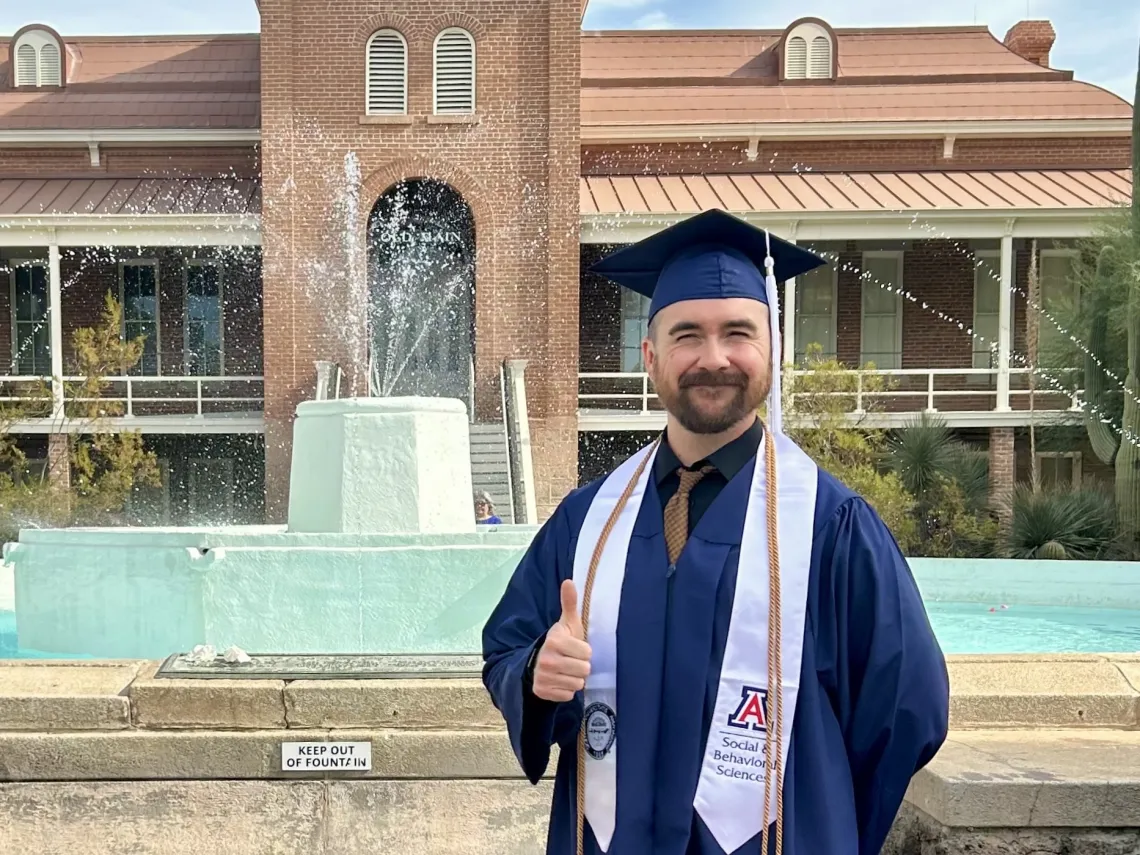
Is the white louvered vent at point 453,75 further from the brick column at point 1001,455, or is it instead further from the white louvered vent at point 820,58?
the brick column at point 1001,455

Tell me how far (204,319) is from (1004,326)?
44.7 ft

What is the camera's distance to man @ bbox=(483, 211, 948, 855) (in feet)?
5.83

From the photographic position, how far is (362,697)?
3.08 metres

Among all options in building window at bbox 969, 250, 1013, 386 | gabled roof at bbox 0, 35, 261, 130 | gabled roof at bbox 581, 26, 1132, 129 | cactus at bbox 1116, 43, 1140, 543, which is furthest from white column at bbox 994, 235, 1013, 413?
gabled roof at bbox 0, 35, 261, 130

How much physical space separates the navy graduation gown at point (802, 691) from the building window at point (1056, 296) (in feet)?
51.0

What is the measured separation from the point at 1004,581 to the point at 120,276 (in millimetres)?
15341

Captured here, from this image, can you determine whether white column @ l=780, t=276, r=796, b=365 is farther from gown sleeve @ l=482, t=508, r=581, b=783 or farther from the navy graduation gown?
the navy graduation gown

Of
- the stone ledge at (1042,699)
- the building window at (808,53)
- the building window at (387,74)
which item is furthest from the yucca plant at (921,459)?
the stone ledge at (1042,699)

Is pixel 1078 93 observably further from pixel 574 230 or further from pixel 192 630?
pixel 192 630

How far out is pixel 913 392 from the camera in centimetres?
1641

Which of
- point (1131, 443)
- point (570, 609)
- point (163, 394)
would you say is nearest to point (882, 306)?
point (1131, 443)

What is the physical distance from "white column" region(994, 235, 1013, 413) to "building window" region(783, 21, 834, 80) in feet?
17.8

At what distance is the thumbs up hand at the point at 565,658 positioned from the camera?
1.76 meters

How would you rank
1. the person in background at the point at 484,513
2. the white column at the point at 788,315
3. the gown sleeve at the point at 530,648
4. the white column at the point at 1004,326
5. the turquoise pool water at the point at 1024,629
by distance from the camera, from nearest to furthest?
the gown sleeve at the point at 530,648 → the turquoise pool water at the point at 1024,629 → the person in background at the point at 484,513 → the white column at the point at 788,315 → the white column at the point at 1004,326
